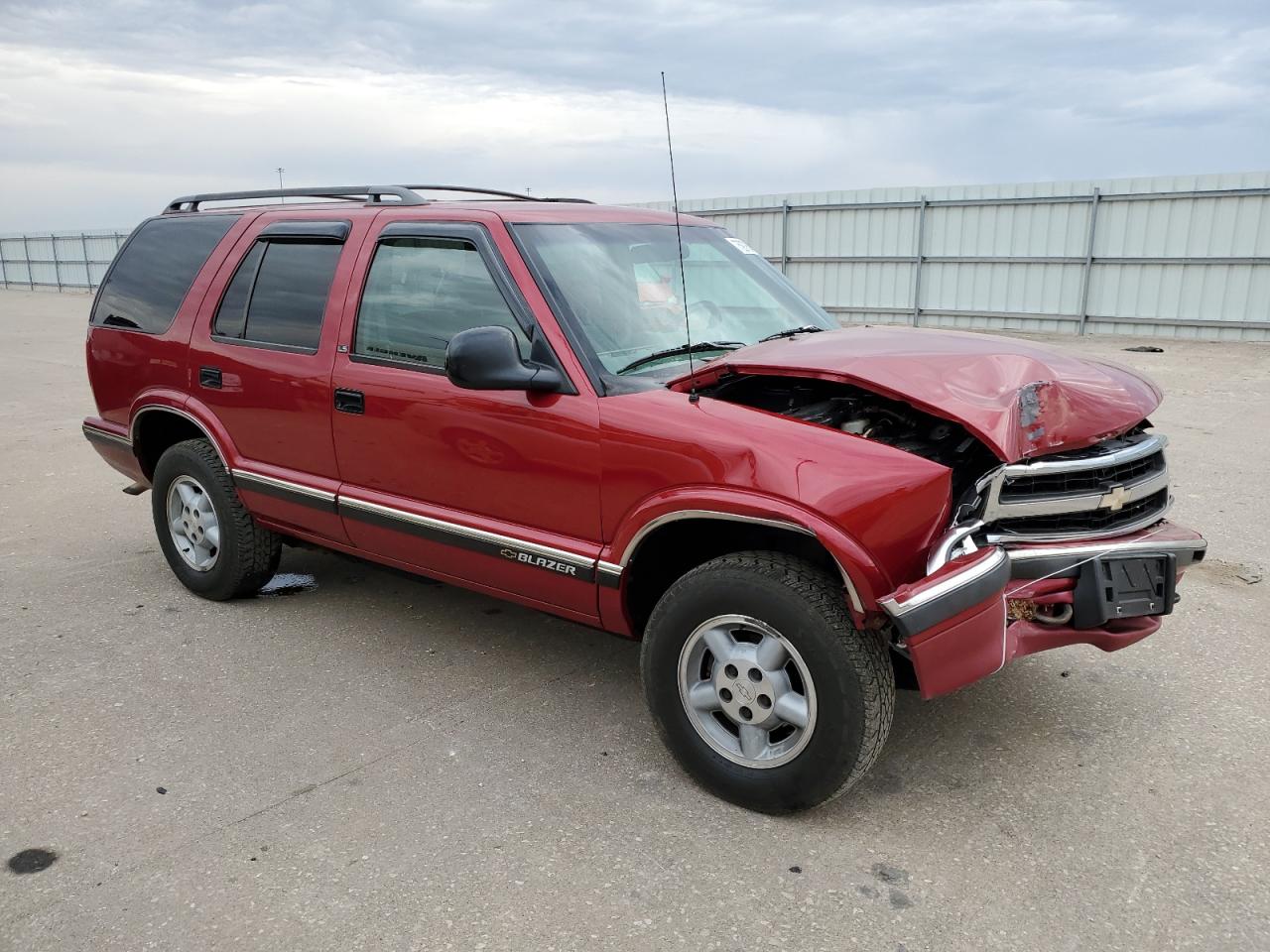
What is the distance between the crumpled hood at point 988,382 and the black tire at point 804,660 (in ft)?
1.92

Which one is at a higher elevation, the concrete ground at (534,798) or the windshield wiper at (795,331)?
the windshield wiper at (795,331)

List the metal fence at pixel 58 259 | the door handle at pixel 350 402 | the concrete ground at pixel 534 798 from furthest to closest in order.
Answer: the metal fence at pixel 58 259, the door handle at pixel 350 402, the concrete ground at pixel 534 798

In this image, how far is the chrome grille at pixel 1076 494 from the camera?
9.29 feet

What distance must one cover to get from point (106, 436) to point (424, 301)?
2481 mm

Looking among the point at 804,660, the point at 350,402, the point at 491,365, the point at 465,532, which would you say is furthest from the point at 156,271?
the point at 804,660

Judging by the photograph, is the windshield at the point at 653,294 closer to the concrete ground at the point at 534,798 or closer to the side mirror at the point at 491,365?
the side mirror at the point at 491,365

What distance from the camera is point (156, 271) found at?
495cm

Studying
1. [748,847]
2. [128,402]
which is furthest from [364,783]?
[128,402]

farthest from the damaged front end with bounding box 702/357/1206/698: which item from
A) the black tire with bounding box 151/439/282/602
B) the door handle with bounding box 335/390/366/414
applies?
the black tire with bounding box 151/439/282/602

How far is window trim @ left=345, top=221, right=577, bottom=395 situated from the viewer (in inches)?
133

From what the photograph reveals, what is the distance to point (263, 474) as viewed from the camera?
14.4 feet

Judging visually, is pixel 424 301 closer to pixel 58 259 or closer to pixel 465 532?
pixel 465 532

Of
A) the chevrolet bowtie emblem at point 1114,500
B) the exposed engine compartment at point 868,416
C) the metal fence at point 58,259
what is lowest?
the metal fence at point 58,259

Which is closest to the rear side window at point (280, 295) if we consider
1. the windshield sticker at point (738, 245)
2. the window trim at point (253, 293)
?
the window trim at point (253, 293)
